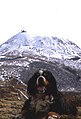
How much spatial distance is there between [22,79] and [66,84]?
16.0 metres

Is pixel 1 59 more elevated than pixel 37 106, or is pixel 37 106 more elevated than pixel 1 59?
pixel 1 59

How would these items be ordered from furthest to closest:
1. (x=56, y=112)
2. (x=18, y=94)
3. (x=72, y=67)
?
(x=72, y=67)
(x=18, y=94)
(x=56, y=112)

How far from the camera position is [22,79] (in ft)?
475

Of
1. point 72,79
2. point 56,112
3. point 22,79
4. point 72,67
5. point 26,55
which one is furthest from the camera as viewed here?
point 26,55

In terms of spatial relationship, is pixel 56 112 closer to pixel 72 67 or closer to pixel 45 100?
pixel 45 100

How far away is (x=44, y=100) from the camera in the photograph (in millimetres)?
5711

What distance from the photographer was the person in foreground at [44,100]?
218 inches

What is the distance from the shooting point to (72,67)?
577 feet

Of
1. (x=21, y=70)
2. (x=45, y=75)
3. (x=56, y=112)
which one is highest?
(x=21, y=70)

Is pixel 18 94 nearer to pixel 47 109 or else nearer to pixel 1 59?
pixel 1 59

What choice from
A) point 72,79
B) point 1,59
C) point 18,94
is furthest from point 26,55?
point 18,94

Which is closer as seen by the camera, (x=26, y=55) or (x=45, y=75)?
(x=45, y=75)

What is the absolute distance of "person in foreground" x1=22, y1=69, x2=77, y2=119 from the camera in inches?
218

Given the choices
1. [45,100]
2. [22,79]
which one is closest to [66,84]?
[22,79]
